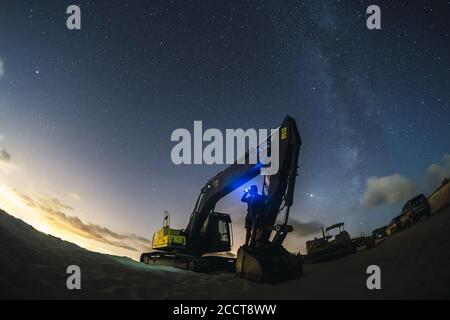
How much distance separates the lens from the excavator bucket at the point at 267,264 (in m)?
9.14

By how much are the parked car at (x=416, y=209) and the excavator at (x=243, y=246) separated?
10.7 metres

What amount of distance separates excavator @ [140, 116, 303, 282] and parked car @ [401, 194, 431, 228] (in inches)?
421

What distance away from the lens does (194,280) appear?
959 centimetres

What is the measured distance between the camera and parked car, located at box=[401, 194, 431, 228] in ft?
55.8

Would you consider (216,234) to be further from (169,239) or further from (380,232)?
(380,232)

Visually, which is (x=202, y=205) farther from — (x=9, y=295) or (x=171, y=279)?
(x=9, y=295)

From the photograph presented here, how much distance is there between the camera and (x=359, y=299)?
7035 mm

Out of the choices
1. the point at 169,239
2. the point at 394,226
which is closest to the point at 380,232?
the point at 394,226

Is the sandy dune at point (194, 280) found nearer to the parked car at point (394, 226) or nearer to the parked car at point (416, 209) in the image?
the parked car at point (416, 209)

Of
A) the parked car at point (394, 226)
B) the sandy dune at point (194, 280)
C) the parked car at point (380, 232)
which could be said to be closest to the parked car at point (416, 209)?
the parked car at point (394, 226)
